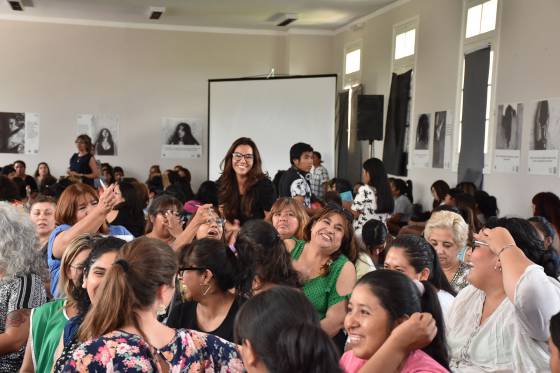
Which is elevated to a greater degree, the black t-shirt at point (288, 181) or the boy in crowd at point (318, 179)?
the black t-shirt at point (288, 181)

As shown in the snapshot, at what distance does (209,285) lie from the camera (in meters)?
2.80

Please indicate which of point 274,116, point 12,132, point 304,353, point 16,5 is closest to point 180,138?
point 274,116

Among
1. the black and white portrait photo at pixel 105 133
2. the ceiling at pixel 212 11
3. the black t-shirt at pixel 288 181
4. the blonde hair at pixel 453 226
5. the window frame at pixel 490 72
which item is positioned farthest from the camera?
the black and white portrait photo at pixel 105 133

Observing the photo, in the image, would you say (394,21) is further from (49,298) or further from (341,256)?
(49,298)

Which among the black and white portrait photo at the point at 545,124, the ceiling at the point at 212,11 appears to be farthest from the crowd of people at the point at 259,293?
the ceiling at the point at 212,11

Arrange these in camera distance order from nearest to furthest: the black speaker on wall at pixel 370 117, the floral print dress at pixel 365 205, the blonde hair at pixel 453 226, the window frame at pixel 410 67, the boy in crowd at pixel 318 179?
the blonde hair at pixel 453 226 → the floral print dress at pixel 365 205 → the boy in crowd at pixel 318 179 → the window frame at pixel 410 67 → the black speaker on wall at pixel 370 117

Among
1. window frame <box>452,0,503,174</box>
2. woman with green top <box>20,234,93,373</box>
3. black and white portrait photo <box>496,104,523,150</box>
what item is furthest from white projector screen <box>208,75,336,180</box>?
woman with green top <box>20,234,93,373</box>

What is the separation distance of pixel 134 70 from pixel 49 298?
1125 centimetres

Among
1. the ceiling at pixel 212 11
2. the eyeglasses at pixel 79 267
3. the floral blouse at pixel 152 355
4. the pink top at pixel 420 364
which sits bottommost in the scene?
the pink top at pixel 420 364

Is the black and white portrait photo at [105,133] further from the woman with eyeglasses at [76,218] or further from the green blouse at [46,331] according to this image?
the green blouse at [46,331]

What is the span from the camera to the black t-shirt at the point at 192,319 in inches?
108

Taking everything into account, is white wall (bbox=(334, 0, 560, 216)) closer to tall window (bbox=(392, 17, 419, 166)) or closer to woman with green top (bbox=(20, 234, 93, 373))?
tall window (bbox=(392, 17, 419, 166))

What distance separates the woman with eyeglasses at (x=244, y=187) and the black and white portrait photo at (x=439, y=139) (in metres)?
5.11

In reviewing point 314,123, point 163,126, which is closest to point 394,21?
point 314,123
